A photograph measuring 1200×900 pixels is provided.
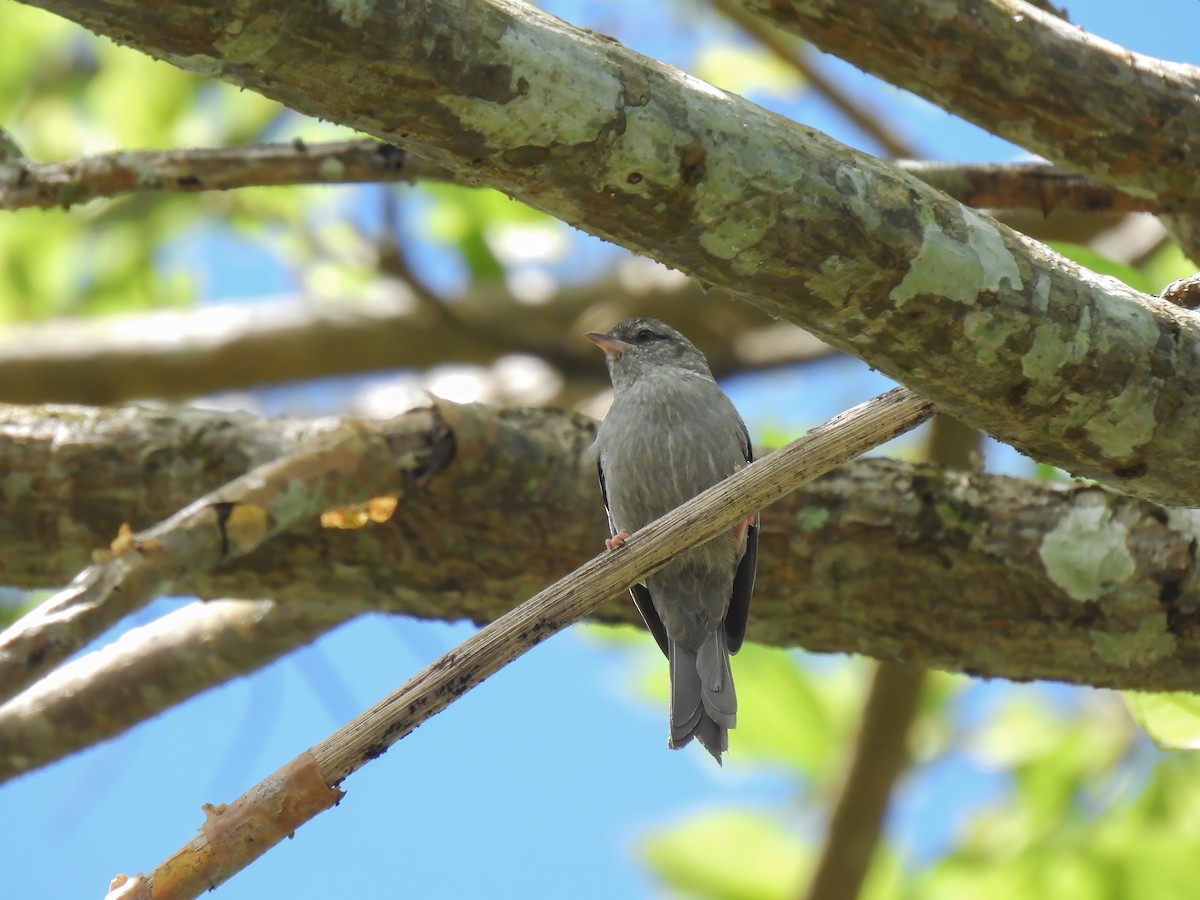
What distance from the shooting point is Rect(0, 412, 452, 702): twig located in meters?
2.78

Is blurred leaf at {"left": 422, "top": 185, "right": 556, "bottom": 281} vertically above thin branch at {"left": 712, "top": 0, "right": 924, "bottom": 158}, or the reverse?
thin branch at {"left": 712, "top": 0, "right": 924, "bottom": 158}

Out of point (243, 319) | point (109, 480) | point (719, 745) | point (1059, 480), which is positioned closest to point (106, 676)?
point (109, 480)

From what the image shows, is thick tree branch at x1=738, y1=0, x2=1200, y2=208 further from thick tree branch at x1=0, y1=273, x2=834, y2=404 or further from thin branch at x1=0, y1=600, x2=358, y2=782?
thick tree branch at x1=0, y1=273, x2=834, y2=404

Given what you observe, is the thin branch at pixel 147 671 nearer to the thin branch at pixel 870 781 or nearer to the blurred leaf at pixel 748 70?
the thin branch at pixel 870 781

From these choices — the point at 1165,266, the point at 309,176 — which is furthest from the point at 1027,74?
the point at 1165,266

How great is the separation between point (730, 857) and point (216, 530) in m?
3.25

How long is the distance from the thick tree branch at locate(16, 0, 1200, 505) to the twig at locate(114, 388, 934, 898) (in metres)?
0.26

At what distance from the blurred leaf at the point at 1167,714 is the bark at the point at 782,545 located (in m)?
0.13

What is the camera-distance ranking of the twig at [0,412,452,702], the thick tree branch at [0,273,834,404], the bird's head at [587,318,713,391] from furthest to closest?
the thick tree branch at [0,273,834,404]
the bird's head at [587,318,713,391]
the twig at [0,412,452,702]

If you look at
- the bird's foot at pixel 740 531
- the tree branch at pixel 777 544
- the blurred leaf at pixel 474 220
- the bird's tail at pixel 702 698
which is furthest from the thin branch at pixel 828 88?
the bird's tail at pixel 702 698

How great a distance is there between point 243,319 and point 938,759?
429cm

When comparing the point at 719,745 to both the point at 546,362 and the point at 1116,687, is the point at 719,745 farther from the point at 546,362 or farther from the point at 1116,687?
the point at 546,362

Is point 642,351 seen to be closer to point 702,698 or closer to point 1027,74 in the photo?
point 702,698

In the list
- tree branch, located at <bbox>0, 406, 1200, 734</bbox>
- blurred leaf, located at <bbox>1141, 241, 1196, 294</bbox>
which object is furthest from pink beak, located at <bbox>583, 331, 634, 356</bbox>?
blurred leaf, located at <bbox>1141, 241, 1196, 294</bbox>
